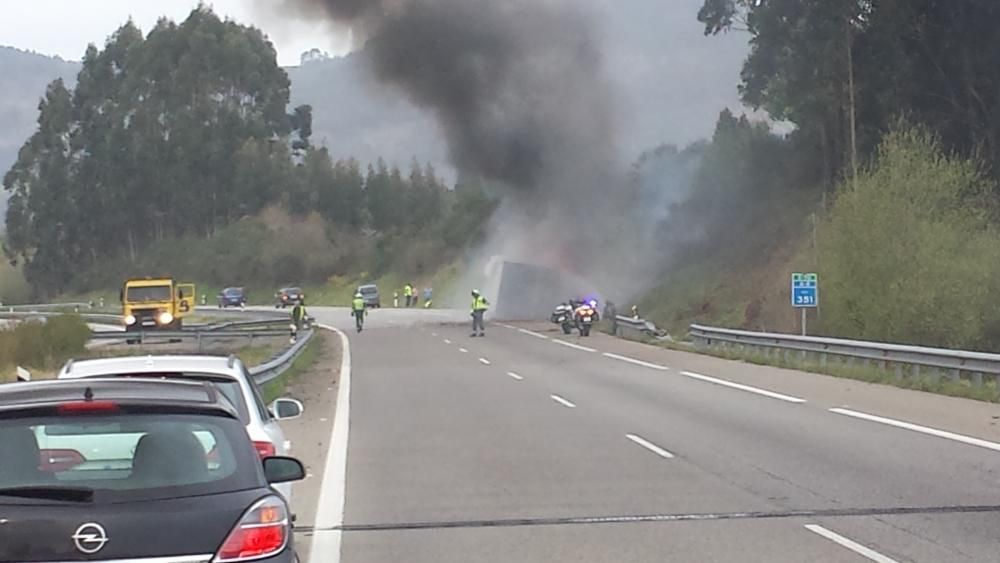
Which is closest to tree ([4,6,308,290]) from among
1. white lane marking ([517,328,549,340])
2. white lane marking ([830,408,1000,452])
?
white lane marking ([517,328,549,340])

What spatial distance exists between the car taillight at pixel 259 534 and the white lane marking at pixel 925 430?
10644 mm

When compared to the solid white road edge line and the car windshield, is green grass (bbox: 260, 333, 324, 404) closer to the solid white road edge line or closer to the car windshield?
the solid white road edge line

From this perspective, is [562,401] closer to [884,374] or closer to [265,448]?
[884,374]

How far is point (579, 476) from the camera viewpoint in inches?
521

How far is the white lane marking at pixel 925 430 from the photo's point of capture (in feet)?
49.6

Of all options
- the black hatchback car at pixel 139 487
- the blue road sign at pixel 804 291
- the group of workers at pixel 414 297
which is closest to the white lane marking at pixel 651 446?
the black hatchback car at pixel 139 487

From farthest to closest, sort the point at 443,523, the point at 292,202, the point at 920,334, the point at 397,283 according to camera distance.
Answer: the point at 292,202
the point at 397,283
the point at 920,334
the point at 443,523

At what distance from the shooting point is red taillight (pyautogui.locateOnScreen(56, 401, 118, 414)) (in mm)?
5656

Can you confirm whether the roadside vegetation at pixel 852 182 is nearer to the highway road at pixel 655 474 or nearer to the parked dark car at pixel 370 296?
the highway road at pixel 655 474

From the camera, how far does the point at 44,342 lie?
131 ft

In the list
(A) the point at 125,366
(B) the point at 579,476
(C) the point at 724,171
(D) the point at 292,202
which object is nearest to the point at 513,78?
(C) the point at 724,171

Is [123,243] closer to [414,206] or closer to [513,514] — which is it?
[414,206]

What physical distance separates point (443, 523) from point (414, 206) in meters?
102

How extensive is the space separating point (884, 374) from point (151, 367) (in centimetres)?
1843
